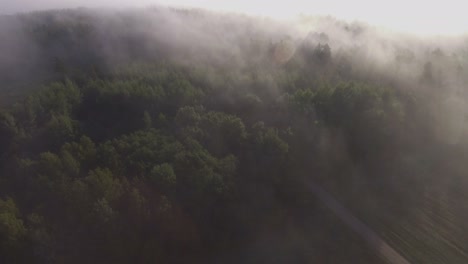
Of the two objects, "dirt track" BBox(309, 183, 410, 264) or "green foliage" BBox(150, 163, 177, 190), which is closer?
"dirt track" BBox(309, 183, 410, 264)

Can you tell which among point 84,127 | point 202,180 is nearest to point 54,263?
point 202,180

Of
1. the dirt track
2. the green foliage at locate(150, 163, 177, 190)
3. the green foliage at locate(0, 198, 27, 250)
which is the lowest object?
the dirt track

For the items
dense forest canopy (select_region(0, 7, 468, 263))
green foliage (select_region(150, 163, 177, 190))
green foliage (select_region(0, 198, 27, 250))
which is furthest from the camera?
green foliage (select_region(150, 163, 177, 190))

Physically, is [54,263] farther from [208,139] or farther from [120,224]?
[208,139]

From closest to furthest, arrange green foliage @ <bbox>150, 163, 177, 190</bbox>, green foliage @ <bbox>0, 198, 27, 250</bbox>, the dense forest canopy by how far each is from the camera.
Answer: green foliage @ <bbox>0, 198, 27, 250</bbox>
the dense forest canopy
green foliage @ <bbox>150, 163, 177, 190</bbox>

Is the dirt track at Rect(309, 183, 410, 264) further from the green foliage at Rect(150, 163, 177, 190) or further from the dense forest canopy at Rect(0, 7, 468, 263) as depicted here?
the green foliage at Rect(150, 163, 177, 190)

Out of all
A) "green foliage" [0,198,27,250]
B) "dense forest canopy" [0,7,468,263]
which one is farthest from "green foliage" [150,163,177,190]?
"green foliage" [0,198,27,250]

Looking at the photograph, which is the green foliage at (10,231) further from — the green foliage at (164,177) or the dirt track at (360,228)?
the dirt track at (360,228)

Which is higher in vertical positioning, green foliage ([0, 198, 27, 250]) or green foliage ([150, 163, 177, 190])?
green foliage ([150, 163, 177, 190])

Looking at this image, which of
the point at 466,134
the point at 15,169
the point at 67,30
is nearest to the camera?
the point at 15,169
